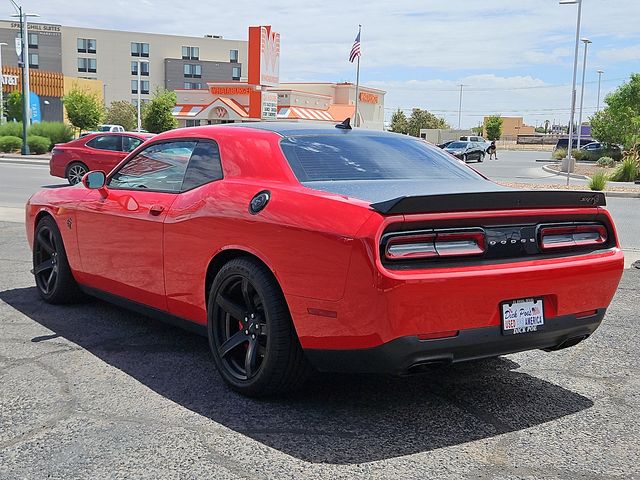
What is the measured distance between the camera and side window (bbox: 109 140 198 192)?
5.10 m

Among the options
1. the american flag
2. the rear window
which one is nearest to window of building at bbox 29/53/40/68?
the american flag

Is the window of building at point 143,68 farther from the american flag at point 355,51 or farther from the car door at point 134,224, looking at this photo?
the car door at point 134,224

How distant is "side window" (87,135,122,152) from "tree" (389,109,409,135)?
8896 cm

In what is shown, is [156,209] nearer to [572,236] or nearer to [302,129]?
[302,129]

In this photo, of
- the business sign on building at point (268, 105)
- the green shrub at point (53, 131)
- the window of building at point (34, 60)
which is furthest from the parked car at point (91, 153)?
the window of building at point (34, 60)

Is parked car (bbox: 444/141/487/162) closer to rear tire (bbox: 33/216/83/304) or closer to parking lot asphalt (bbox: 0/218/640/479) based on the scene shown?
rear tire (bbox: 33/216/83/304)

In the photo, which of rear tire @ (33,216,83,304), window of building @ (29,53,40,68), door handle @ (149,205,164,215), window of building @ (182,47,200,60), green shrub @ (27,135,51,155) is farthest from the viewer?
window of building @ (182,47,200,60)

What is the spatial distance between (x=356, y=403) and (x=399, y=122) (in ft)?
353

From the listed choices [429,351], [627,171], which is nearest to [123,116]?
[627,171]

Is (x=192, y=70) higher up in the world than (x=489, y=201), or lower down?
higher up

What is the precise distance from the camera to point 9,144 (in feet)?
134

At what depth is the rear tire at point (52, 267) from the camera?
20.6 ft

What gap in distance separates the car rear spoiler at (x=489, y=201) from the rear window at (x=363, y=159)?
0.86 metres

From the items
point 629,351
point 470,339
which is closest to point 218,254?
point 470,339
